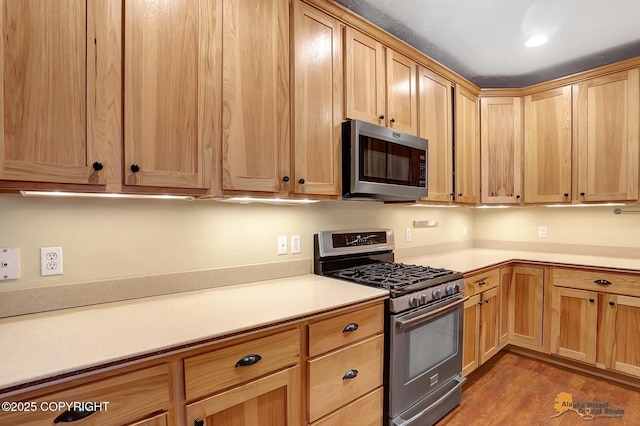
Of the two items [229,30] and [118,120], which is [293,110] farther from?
[118,120]

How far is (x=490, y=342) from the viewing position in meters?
2.61

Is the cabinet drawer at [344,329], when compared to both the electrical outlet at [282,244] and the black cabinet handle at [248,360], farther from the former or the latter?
the electrical outlet at [282,244]

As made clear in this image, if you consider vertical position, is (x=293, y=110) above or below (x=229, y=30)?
below

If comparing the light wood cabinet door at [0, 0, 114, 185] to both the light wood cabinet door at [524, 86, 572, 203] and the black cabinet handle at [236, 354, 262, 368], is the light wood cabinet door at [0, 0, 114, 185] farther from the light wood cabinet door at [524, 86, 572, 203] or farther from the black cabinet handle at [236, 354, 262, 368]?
the light wood cabinet door at [524, 86, 572, 203]

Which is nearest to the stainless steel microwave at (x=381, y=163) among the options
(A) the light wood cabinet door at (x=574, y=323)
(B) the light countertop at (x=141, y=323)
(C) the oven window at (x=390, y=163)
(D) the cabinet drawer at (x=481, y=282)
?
(C) the oven window at (x=390, y=163)

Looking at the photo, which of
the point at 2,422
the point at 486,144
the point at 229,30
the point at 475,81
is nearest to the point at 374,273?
the point at 229,30

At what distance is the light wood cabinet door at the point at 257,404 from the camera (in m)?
1.07

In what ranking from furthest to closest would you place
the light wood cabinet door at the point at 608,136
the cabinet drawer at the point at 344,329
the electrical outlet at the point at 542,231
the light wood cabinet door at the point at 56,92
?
the electrical outlet at the point at 542,231, the light wood cabinet door at the point at 608,136, the cabinet drawer at the point at 344,329, the light wood cabinet door at the point at 56,92

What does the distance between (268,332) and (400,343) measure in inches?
32.1

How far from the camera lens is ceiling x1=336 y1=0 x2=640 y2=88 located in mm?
1981

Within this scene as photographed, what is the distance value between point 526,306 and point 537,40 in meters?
2.15

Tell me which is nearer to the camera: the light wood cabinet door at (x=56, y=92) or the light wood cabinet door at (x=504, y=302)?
the light wood cabinet door at (x=56, y=92)

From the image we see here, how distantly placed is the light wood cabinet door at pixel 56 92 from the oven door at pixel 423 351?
4.98ft

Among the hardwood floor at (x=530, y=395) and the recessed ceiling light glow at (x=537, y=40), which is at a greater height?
the recessed ceiling light glow at (x=537, y=40)
